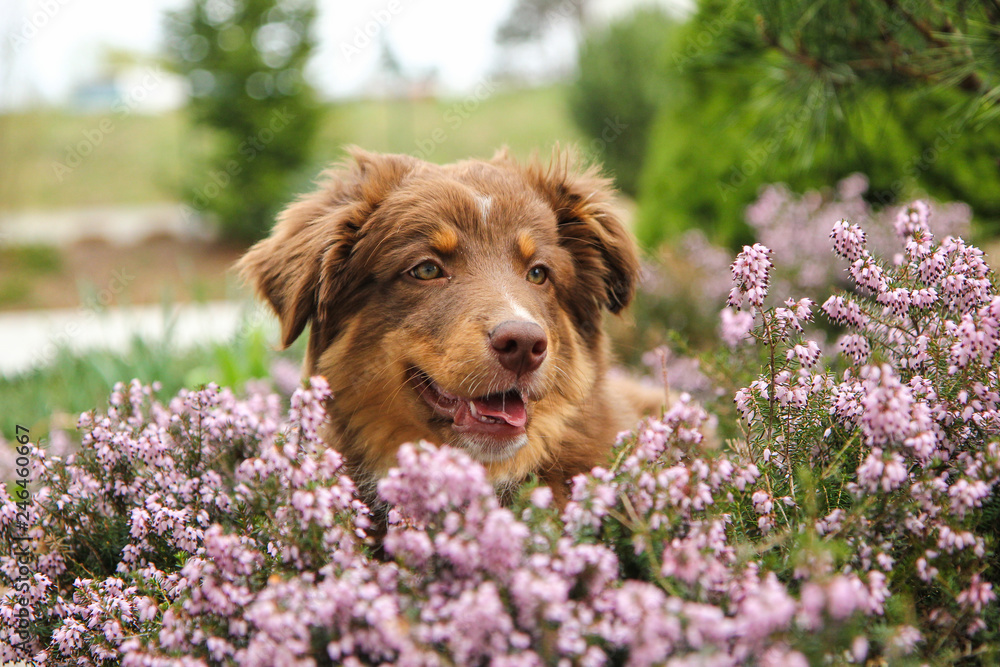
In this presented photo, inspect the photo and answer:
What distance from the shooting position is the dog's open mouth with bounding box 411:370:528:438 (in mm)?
2947

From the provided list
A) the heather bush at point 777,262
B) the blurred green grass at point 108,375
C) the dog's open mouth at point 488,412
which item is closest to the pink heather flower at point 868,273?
the dog's open mouth at point 488,412

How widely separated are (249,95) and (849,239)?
44.7 feet

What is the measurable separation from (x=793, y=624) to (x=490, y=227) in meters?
2.03

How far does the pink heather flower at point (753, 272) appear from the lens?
7.42 feet

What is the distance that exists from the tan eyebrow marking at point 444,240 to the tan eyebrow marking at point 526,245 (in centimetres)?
28

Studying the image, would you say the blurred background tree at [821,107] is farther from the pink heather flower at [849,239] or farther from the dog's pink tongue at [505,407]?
the dog's pink tongue at [505,407]

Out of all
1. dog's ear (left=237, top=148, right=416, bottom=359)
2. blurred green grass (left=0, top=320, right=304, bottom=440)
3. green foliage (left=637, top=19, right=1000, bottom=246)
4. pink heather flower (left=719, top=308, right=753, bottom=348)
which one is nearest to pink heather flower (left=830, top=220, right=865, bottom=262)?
pink heather flower (left=719, top=308, right=753, bottom=348)

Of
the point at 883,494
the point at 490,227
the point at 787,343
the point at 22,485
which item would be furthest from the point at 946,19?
the point at 22,485

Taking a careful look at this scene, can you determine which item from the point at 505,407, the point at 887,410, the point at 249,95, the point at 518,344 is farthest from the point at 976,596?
the point at 249,95

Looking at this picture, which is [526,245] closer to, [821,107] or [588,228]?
[588,228]

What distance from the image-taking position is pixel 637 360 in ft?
21.4

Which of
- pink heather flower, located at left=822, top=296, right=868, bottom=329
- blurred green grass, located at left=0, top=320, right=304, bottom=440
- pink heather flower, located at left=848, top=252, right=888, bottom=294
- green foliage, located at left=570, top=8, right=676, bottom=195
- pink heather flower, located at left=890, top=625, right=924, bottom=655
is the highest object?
pink heather flower, located at left=848, top=252, right=888, bottom=294

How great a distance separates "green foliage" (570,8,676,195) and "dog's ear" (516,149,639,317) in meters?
12.6

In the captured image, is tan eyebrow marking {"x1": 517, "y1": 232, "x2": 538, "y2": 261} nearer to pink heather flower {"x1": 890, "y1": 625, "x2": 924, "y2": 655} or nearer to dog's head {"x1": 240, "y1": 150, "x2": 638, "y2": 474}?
dog's head {"x1": 240, "y1": 150, "x2": 638, "y2": 474}
